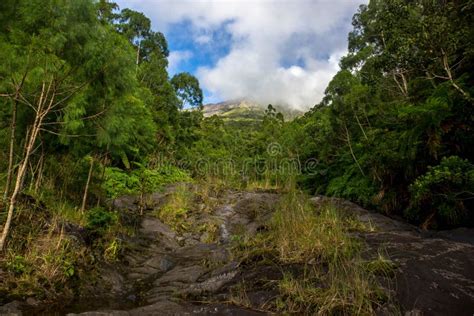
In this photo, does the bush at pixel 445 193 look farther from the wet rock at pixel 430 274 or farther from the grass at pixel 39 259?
the grass at pixel 39 259

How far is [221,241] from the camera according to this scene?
1105 cm

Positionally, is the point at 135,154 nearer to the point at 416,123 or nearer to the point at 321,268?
the point at 416,123

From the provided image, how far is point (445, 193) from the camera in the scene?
28.5ft

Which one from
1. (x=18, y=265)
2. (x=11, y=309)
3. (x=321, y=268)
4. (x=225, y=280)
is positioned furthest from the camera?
(x=225, y=280)

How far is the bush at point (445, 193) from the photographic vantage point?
7.34 m

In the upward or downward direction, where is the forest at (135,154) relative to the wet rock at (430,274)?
upward

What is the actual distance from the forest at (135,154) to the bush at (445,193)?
0.04 metres

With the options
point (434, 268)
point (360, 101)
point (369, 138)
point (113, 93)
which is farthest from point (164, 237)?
point (360, 101)

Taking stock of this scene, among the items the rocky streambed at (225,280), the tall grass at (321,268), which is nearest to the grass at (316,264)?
the tall grass at (321,268)

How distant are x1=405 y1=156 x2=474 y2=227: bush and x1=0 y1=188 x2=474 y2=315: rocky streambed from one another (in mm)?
543

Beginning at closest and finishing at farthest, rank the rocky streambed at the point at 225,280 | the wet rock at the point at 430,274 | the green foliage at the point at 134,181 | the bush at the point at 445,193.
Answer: the wet rock at the point at 430,274 → the rocky streambed at the point at 225,280 → the bush at the point at 445,193 → the green foliage at the point at 134,181

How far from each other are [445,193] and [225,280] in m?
5.85

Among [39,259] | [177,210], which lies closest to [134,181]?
[177,210]

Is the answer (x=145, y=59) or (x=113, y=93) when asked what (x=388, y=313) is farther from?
(x=145, y=59)
